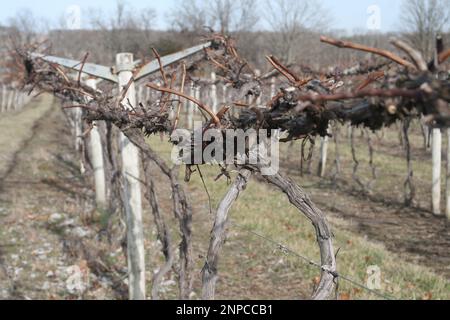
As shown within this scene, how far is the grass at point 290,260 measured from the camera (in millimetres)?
5031

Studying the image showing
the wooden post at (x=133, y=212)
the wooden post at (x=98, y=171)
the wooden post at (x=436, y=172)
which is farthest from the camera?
the wooden post at (x=98, y=171)

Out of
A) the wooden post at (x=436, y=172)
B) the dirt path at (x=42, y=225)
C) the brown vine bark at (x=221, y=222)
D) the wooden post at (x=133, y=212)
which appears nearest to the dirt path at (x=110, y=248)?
the dirt path at (x=42, y=225)

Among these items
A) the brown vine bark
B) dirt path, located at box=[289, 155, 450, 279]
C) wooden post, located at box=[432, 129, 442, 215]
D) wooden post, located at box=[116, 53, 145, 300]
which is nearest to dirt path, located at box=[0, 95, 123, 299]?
wooden post, located at box=[116, 53, 145, 300]

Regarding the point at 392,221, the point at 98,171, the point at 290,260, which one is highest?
the point at 98,171

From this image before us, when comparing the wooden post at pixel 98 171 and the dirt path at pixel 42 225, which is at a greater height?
the wooden post at pixel 98 171

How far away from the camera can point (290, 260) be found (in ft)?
19.7


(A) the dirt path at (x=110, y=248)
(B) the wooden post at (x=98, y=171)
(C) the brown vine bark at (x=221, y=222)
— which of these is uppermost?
(C) the brown vine bark at (x=221, y=222)

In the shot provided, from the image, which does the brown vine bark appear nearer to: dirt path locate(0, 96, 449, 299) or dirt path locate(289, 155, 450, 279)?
dirt path locate(0, 96, 449, 299)

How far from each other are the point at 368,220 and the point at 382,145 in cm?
809

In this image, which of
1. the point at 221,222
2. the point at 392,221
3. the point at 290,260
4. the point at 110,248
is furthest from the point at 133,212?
the point at 392,221

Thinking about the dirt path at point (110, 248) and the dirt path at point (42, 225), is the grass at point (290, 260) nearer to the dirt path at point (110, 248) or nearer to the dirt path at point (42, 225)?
the dirt path at point (110, 248)

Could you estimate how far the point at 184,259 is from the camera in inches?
135

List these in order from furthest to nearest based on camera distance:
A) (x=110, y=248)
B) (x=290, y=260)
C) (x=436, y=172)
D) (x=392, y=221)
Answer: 1. (x=436, y=172)
2. (x=392, y=221)
3. (x=110, y=248)
4. (x=290, y=260)

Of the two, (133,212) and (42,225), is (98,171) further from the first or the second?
(133,212)
